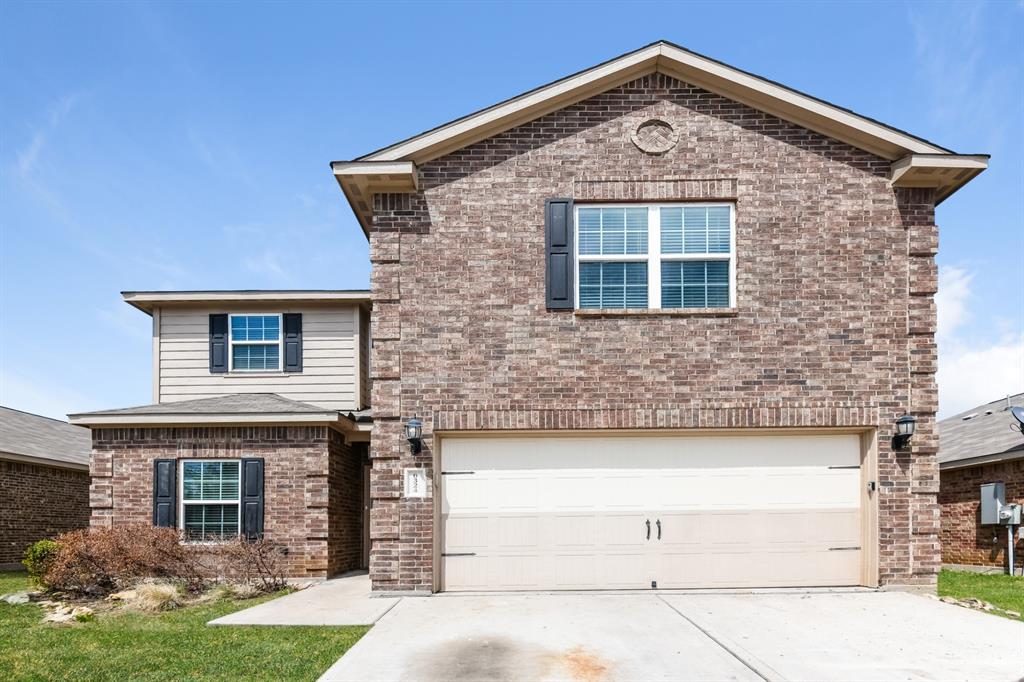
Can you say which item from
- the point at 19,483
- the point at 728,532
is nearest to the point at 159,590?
the point at 728,532

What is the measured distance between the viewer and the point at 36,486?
19.1 meters

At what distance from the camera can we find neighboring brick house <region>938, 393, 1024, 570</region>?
16.6 metres

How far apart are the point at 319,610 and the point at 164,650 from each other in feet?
7.75

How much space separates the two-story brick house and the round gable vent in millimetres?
40

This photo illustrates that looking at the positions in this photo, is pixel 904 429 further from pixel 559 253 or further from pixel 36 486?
pixel 36 486

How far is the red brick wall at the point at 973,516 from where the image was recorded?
54.4 ft

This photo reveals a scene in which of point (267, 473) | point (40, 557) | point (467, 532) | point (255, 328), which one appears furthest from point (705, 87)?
point (40, 557)

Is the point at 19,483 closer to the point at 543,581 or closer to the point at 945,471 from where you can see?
the point at 543,581

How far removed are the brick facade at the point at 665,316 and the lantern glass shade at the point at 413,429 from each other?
17 centimetres

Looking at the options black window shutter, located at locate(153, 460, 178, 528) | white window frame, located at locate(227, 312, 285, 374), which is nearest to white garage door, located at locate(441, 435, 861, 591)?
black window shutter, located at locate(153, 460, 178, 528)

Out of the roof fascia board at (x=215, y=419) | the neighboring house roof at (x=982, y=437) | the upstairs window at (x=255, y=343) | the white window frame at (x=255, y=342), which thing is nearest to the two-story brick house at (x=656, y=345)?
the roof fascia board at (x=215, y=419)

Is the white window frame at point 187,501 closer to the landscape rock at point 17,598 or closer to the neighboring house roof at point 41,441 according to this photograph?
the landscape rock at point 17,598

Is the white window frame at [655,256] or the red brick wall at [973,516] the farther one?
the red brick wall at [973,516]

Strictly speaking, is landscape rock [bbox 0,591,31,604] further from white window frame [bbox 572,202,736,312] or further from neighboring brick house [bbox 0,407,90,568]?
white window frame [bbox 572,202,736,312]
